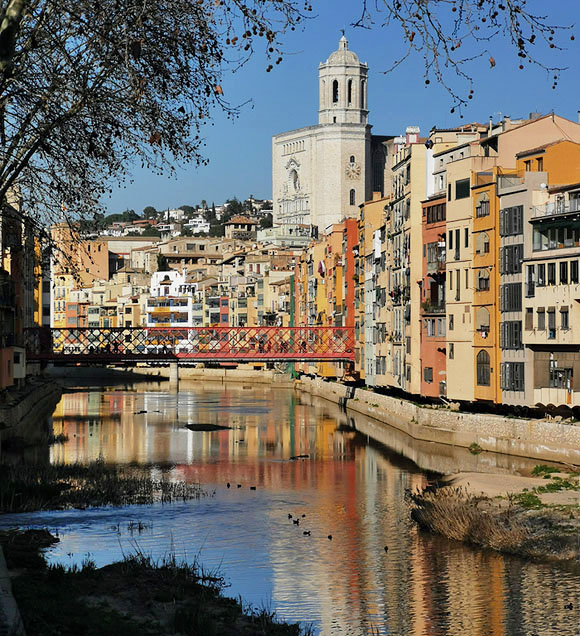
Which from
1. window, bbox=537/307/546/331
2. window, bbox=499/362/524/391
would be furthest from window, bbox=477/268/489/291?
window, bbox=537/307/546/331

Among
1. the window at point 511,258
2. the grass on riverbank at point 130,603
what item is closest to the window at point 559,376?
the window at point 511,258

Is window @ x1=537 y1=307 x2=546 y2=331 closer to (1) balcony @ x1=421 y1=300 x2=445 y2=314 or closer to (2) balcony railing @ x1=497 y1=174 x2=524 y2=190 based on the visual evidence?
(2) balcony railing @ x1=497 y1=174 x2=524 y2=190

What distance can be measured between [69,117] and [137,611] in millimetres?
8368

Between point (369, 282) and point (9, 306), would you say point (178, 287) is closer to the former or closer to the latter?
point (369, 282)

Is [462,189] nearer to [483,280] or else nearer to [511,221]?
[483,280]

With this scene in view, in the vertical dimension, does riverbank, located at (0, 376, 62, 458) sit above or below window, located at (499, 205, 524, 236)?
below

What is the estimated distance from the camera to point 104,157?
17.5 m

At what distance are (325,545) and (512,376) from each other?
23065 millimetres

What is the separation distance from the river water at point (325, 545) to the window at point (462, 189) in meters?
12.5

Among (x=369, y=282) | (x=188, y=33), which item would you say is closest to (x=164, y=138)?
(x=188, y=33)

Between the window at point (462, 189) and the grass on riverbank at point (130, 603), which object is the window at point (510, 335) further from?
the grass on riverbank at point (130, 603)

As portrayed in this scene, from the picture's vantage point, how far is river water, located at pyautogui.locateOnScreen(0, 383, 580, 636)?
23.9 m

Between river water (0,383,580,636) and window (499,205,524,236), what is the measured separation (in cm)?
1025

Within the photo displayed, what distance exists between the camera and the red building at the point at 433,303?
201 feet
